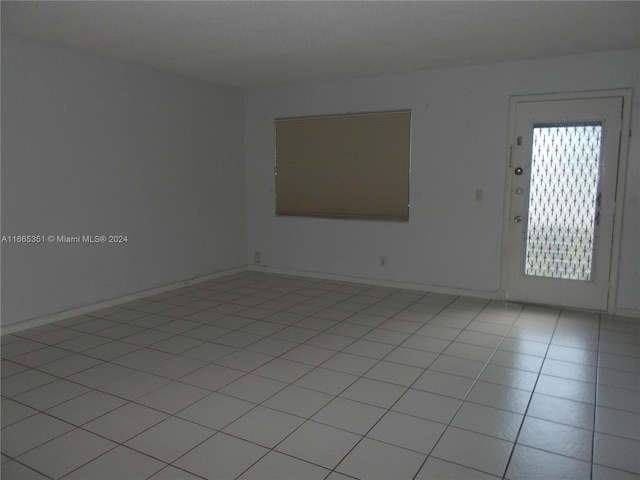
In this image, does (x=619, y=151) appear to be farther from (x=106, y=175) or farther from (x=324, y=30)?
(x=106, y=175)

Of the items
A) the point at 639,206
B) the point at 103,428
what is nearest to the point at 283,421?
the point at 103,428

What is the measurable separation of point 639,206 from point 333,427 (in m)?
3.88

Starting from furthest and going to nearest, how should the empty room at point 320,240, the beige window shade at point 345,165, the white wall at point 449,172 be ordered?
the beige window shade at point 345,165 < the white wall at point 449,172 < the empty room at point 320,240

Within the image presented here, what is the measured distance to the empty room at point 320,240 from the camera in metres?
2.60

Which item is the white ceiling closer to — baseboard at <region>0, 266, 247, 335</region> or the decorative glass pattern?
the decorative glass pattern

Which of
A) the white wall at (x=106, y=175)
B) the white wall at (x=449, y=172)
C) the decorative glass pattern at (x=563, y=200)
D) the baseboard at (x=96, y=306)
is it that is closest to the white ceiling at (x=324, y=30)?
the white wall at (x=449, y=172)

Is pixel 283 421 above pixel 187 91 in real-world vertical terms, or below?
below

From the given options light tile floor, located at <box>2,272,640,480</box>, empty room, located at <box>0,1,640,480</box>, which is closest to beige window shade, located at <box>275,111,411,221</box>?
empty room, located at <box>0,1,640,480</box>

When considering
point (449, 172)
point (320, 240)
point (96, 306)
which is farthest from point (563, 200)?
point (96, 306)

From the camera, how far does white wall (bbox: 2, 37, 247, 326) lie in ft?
13.6

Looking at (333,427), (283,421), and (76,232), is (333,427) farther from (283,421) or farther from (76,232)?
(76,232)

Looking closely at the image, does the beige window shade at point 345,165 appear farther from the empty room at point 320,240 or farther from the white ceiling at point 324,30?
the white ceiling at point 324,30

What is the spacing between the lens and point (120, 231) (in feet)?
16.6

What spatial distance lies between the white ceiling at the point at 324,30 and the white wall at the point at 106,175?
385mm
